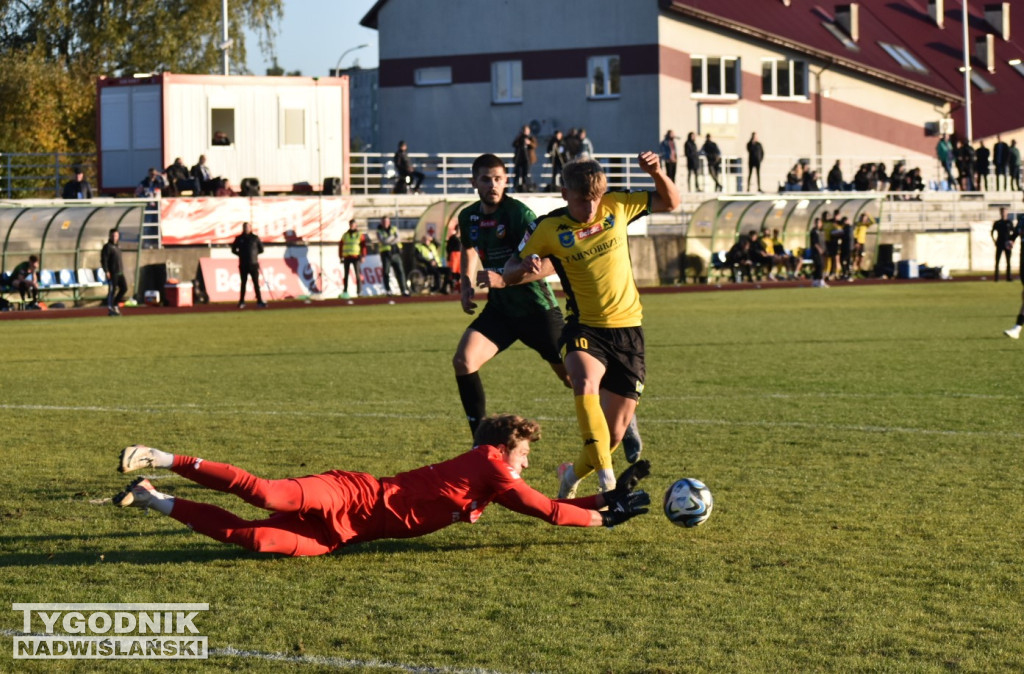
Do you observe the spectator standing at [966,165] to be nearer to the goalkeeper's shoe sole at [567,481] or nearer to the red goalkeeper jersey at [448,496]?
the goalkeeper's shoe sole at [567,481]

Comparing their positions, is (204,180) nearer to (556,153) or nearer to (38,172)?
(556,153)

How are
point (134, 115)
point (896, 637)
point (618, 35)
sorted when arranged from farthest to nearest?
point (618, 35) → point (134, 115) → point (896, 637)

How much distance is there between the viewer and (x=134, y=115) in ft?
123

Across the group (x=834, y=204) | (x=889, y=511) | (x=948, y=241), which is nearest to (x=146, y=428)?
(x=889, y=511)

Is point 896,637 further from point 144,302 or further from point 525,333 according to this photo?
point 144,302

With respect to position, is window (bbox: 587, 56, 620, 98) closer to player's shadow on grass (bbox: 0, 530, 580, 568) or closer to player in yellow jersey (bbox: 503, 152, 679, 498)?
player in yellow jersey (bbox: 503, 152, 679, 498)

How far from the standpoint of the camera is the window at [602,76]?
168ft

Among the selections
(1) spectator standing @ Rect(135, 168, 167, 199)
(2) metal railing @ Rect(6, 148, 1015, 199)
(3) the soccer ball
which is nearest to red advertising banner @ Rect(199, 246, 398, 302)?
(1) spectator standing @ Rect(135, 168, 167, 199)

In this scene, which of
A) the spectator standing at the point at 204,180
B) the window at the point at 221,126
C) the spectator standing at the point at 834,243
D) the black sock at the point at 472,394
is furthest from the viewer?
the spectator standing at the point at 834,243

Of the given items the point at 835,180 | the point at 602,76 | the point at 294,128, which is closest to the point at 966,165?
the point at 835,180

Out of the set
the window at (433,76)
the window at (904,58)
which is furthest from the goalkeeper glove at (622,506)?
the window at (904,58)

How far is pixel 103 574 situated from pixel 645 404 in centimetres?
694

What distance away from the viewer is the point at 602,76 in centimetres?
5131

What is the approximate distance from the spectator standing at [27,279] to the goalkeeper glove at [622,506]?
85.5 feet
